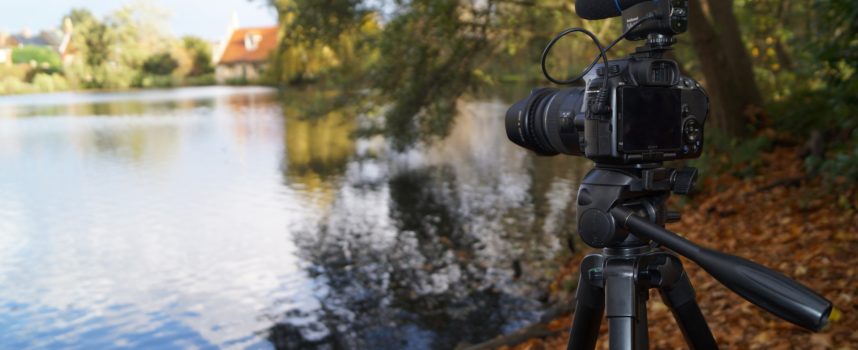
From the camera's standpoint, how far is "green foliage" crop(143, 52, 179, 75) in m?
59.9

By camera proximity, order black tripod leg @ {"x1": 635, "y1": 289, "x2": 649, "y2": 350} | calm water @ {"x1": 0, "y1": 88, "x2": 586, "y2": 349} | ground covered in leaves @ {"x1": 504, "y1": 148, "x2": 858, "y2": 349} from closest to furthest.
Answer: black tripod leg @ {"x1": 635, "y1": 289, "x2": 649, "y2": 350} < ground covered in leaves @ {"x1": 504, "y1": 148, "x2": 858, "y2": 349} < calm water @ {"x1": 0, "y1": 88, "x2": 586, "y2": 349}

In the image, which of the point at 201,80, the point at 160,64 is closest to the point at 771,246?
the point at 160,64

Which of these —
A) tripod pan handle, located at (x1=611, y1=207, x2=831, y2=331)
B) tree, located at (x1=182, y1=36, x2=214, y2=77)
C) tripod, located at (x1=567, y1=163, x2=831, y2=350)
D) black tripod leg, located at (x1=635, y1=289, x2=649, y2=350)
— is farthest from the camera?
tree, located at (x1=182, y1=36, x2=214, y2=77)

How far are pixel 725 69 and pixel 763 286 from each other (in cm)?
798

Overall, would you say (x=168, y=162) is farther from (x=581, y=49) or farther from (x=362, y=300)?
(x=362, y=300)

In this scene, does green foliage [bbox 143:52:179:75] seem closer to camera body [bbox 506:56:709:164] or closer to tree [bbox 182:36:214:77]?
tree [bbox 182:36:214:77]

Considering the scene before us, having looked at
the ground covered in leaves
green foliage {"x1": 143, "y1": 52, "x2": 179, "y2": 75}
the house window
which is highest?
the house window

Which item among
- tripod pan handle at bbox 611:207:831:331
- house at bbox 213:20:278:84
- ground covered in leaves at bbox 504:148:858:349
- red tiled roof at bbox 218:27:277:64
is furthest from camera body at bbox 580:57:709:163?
house at bbox 213:20:278:84

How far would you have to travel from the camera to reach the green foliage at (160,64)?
2357 inches

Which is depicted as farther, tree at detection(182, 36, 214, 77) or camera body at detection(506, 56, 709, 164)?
tree at detection(182, 36, 214, 77)

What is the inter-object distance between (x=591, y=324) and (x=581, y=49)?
9955 millimetres

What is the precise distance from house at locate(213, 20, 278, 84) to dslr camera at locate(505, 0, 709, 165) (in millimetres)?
58980

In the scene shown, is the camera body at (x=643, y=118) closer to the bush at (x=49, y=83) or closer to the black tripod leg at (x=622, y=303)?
the black tripod leg at (x=622, y=303)

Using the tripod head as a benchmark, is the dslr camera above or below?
above
